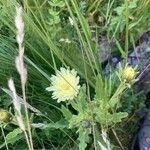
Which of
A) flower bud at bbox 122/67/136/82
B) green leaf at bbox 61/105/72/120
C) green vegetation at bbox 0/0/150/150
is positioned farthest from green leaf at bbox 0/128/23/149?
flower bud at bbox 122/67/136/82

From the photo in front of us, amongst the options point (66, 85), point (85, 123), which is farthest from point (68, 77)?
point (85, 123)

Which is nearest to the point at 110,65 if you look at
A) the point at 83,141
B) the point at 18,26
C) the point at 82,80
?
the point at 82,80

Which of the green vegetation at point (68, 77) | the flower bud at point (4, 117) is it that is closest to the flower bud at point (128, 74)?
the green vegetation at point (68, 77)

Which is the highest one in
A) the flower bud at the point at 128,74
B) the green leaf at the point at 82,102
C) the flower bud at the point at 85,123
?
the flower bud at the point at 128,74

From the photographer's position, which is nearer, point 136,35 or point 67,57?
point 67,57

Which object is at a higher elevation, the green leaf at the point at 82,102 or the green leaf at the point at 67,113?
the green leaf at the point at 82,102

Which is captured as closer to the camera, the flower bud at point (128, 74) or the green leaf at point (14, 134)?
the flower bud at point (128, 74)

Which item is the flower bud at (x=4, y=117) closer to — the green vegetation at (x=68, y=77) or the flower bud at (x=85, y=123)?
the green vegetation at (x=68, y=77)

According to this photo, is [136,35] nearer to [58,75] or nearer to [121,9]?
[121,9]
